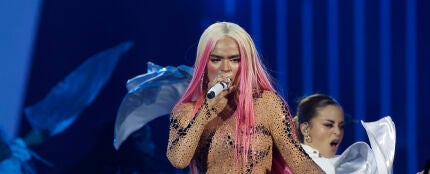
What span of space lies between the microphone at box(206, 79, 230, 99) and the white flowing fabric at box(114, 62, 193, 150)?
1890 mm

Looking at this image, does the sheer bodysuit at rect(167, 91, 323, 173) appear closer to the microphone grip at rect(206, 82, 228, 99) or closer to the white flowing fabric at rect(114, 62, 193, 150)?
the microphone grip at rect(206, 82, 228, 99)

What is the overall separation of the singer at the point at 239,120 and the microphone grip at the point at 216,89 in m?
0.05

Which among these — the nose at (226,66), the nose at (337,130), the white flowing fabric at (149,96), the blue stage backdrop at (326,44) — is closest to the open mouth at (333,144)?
the nose at (337,130)

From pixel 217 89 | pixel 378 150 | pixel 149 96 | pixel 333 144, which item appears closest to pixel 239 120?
pixel 217 89

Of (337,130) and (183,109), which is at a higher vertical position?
(183,109)

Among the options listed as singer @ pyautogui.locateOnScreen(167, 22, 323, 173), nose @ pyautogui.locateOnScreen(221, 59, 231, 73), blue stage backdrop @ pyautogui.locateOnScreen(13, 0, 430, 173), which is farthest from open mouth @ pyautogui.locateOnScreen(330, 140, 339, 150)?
nose @ pyautogui.locateOnScreen(221, 59, 231, 73)

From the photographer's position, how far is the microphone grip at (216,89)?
1859 mm

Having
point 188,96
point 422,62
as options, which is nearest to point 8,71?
point 422,62

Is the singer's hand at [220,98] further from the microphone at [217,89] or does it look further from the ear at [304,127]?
the ear at [304,127]

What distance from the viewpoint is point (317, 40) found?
396 centimetres

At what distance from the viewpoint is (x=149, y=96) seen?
3.96 meters

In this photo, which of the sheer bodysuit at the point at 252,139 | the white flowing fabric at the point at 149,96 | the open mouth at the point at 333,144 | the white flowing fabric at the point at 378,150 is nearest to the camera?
the sheer bodysuit at the point at 252,139

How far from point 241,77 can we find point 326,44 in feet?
6.60

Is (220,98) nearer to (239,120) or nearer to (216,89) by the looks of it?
(216,89)
